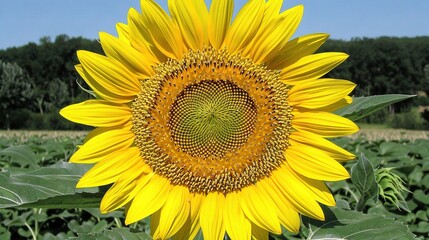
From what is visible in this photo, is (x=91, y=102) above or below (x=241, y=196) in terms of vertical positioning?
above

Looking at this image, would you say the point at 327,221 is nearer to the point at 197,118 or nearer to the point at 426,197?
the point at 197,118

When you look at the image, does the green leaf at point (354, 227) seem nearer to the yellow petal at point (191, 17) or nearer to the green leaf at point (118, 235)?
the green leaf at point (118, 235)

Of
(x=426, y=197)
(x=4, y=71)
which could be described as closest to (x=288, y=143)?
(x=426, y=197)

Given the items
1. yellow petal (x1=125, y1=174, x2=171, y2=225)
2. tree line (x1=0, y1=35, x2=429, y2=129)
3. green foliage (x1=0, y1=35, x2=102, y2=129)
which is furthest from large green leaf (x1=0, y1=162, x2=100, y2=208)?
green foliage (x1=0, y1=35, x2=102, y2=129)

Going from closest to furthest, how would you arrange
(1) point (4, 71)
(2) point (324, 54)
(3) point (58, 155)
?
(2) point (324, 54) < (3) point (58, 155) < (1) point (4, 71)

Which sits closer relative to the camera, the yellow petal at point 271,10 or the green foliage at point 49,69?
the yellow petal at point 271,10

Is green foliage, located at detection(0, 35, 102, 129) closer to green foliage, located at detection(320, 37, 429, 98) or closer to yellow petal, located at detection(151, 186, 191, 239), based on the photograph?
green foliage, located at detection(320, 37, 429, 98)

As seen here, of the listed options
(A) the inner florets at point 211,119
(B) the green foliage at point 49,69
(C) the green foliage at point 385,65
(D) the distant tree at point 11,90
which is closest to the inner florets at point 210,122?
(A) the inner florets at point 211,119
